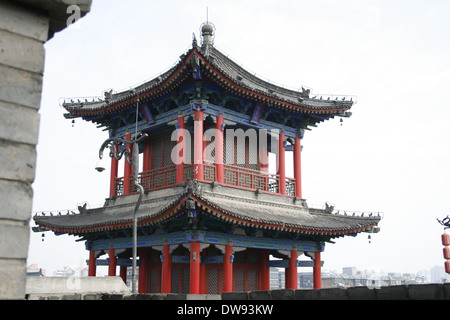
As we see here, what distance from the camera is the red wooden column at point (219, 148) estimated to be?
1944 centimetres

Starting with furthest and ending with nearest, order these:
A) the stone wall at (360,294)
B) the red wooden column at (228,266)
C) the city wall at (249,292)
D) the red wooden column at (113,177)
A: the red wooden column at (113,177) < the red wooden column at (228,266) < the city wall at (249,292) < the stone wall at (360,294)

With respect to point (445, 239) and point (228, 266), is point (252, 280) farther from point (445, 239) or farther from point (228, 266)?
point (445, 239)

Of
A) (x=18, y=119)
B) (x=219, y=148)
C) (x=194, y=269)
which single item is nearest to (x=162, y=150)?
(x=219, y=148)

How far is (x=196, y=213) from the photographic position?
16.8 meters

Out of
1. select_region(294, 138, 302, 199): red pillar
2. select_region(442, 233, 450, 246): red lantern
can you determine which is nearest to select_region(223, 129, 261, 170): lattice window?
select_region(294, 138, 302, 199): red pillar

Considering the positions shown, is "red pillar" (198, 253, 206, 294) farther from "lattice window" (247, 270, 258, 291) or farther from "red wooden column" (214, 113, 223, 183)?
"red wooden column" (214, 113, 223, 183)

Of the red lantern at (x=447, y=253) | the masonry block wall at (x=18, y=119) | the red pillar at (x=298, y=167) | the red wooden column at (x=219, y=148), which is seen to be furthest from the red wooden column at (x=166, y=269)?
the masonry block wall at (x=18, y=119)

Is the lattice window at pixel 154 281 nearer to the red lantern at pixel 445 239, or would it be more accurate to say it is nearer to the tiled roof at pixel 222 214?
the tiled roof at pixel 222 214

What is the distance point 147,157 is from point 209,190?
494 cm

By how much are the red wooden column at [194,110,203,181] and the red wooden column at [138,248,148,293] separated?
16.6ft

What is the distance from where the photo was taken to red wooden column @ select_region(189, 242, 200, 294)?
17.3 meters

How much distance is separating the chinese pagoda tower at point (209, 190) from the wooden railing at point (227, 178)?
0.16ft

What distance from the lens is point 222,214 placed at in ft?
55.2
